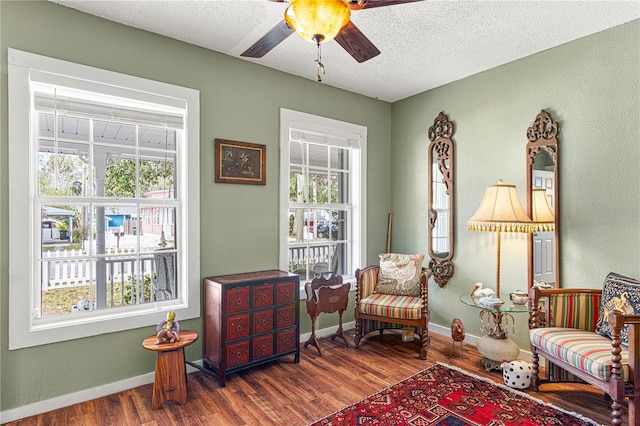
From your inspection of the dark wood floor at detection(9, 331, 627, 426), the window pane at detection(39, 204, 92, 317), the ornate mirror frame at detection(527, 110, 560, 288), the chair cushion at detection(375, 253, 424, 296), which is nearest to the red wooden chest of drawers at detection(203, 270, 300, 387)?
the dark wood floor at detection(9, 331, 627, 426)

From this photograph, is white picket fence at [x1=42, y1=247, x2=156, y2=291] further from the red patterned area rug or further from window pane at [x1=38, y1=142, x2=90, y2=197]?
the red patterned area rug

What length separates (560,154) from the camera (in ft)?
10.4

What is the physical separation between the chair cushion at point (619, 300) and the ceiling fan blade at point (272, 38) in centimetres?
279

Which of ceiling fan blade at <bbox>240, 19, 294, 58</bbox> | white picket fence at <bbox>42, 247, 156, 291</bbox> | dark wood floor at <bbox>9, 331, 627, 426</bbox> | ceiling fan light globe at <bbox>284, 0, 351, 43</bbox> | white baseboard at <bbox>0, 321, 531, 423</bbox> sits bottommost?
dark wood floor at <bbox>9, 331, 627, 426</bbox>

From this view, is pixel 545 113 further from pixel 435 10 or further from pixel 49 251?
pixel 49 251

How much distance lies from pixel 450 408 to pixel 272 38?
8.95ft

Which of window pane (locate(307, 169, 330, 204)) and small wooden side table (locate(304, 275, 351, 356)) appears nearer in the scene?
small wooden side table (locate(304, 275, 351, 356))

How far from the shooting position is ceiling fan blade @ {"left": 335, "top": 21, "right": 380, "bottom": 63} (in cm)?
186

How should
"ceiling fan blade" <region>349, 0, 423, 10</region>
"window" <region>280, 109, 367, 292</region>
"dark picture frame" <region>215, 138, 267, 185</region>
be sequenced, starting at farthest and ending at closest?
"window" <region>280, 109, 367, 292</region> < "dark picture frame" <region>215, 138, 267, 185</region> < "ceiling fan blade" <region>349, 0, 423, 10</region>

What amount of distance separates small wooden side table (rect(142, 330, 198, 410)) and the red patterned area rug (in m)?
1.06

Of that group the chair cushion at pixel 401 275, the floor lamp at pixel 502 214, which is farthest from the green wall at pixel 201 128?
the floor lamp at pixel 502 214

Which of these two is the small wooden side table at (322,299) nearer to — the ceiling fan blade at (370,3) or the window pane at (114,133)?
the window pane at (114,133)

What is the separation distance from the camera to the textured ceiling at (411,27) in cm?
257

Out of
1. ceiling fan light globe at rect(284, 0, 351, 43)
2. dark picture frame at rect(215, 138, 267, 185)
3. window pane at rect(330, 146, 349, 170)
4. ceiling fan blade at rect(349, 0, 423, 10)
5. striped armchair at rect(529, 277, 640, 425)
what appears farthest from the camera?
window pane at rect(330, 146, 349, 170)
